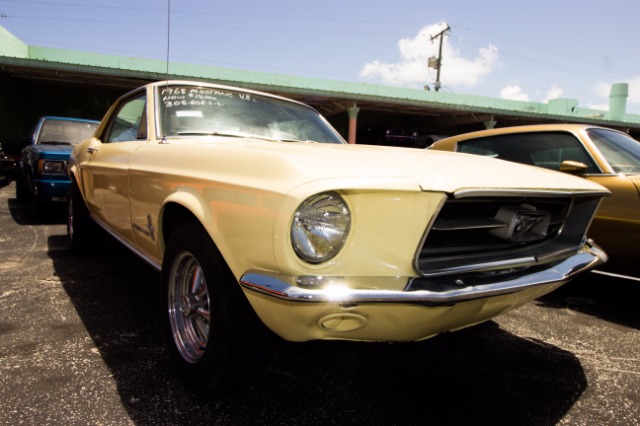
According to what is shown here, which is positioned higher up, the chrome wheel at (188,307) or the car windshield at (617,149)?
the car windshield at (617,149)

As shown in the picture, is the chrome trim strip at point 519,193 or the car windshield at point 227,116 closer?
the chrome trim strip at point 519,193

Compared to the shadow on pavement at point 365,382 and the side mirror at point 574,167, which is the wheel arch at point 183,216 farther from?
the side mirror at point 574,167

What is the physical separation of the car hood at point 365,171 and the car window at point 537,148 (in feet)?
5.82

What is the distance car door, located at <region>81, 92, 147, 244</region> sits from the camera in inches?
105

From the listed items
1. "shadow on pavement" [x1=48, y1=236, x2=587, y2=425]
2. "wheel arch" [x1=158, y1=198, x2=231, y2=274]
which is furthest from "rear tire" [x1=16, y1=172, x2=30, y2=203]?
"wheel arch" [x1=158, y1=198, x2=231, y2=274]

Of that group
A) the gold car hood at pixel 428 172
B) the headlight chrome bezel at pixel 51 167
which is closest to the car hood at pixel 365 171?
the gold car hood at pixel 428 172

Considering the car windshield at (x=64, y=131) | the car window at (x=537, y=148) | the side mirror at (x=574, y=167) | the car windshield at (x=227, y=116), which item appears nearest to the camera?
the car windshield at (x=227, y=116)

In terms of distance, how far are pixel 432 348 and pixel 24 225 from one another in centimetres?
552

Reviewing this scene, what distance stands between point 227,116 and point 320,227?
4.77ft

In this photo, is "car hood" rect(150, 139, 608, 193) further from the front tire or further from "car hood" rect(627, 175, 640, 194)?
"car hood" rect(627, 175, 640, 194)

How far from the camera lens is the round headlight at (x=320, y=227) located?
54.9 inches

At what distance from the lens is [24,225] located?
5.56m

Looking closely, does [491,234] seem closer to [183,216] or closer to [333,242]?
[333,242]

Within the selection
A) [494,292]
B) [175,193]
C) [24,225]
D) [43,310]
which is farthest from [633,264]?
[24,225]
